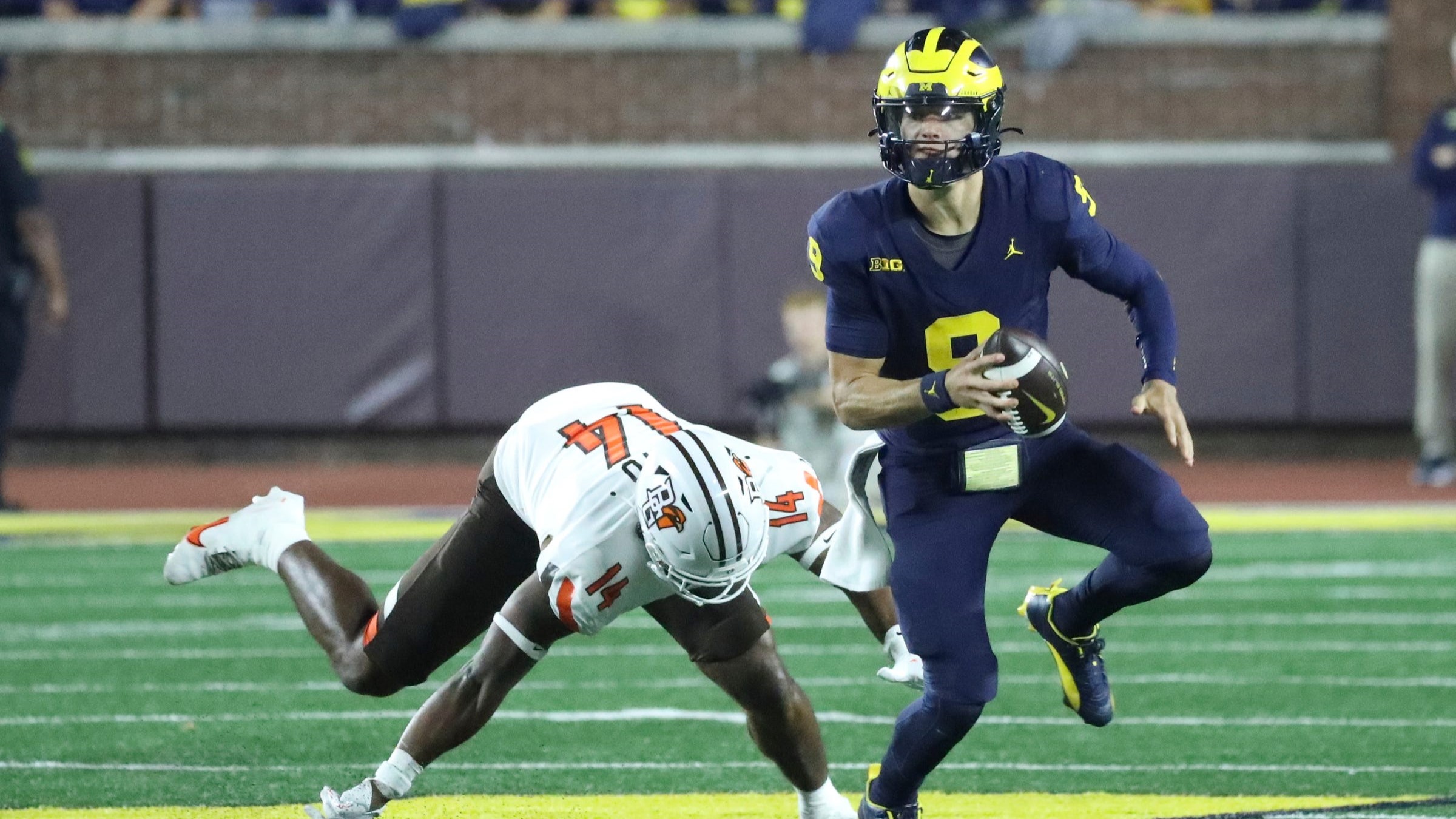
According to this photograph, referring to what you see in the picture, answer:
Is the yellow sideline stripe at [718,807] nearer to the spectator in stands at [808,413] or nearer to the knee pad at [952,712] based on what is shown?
the knee pad at [952,712]

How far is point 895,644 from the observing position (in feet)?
16.4

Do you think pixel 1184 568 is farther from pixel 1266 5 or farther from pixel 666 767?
pixel 1266 5

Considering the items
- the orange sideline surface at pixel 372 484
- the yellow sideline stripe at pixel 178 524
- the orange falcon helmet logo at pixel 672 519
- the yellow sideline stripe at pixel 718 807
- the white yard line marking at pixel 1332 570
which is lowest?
→ the orange sideline surface at pixel 372 484

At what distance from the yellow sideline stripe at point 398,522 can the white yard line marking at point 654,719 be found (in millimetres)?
3722

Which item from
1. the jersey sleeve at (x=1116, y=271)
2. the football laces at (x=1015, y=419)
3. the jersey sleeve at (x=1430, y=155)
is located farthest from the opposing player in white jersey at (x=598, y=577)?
the jersey sleeve at (x=1430, y=155)

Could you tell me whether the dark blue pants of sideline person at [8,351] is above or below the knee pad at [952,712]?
below

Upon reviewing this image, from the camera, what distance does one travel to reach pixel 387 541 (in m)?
10.3

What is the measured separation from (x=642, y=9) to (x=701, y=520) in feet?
34.3

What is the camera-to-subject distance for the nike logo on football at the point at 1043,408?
4418mm

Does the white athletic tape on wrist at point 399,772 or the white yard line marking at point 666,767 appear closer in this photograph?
the white athletic tape on wrist at point 399,772

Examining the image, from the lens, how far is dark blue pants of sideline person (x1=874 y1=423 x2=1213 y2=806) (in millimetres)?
4684

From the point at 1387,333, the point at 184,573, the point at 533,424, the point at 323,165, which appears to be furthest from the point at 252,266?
the point at 533,424

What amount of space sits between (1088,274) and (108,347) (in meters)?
10.3

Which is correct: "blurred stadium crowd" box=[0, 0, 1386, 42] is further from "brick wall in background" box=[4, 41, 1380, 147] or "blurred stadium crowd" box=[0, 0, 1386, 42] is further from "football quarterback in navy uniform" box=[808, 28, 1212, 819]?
"football quarterback in navy uniform" box=[808, 28, 1212, 819]
